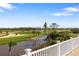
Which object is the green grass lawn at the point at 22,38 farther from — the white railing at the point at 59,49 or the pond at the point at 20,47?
the white railing at the point at 59,49

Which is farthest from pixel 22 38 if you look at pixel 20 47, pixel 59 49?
pixel 59 49

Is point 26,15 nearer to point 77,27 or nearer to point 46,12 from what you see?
point 46,12

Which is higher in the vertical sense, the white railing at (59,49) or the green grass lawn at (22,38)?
the green grass lawn at (22,38)

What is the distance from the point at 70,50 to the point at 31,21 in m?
0.80

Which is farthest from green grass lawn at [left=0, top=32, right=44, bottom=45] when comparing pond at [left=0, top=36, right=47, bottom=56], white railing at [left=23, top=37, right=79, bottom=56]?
white railing at [left=23, top=37, right=79, bottom=56]

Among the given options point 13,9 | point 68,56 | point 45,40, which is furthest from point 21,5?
point 68,56

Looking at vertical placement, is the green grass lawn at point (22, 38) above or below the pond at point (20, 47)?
above

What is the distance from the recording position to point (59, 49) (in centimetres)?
524

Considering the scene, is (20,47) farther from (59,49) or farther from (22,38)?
(59,49)

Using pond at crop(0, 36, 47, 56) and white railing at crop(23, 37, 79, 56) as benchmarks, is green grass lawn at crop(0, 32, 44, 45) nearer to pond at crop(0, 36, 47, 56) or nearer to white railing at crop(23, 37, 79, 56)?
pond at crop(0, 36, 47, 56)

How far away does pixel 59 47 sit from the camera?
5.17m

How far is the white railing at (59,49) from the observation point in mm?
4877

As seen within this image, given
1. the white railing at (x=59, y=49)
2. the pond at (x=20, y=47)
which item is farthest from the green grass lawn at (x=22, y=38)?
the white railing at (x=59, y=49)

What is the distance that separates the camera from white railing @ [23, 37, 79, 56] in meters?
4.88
